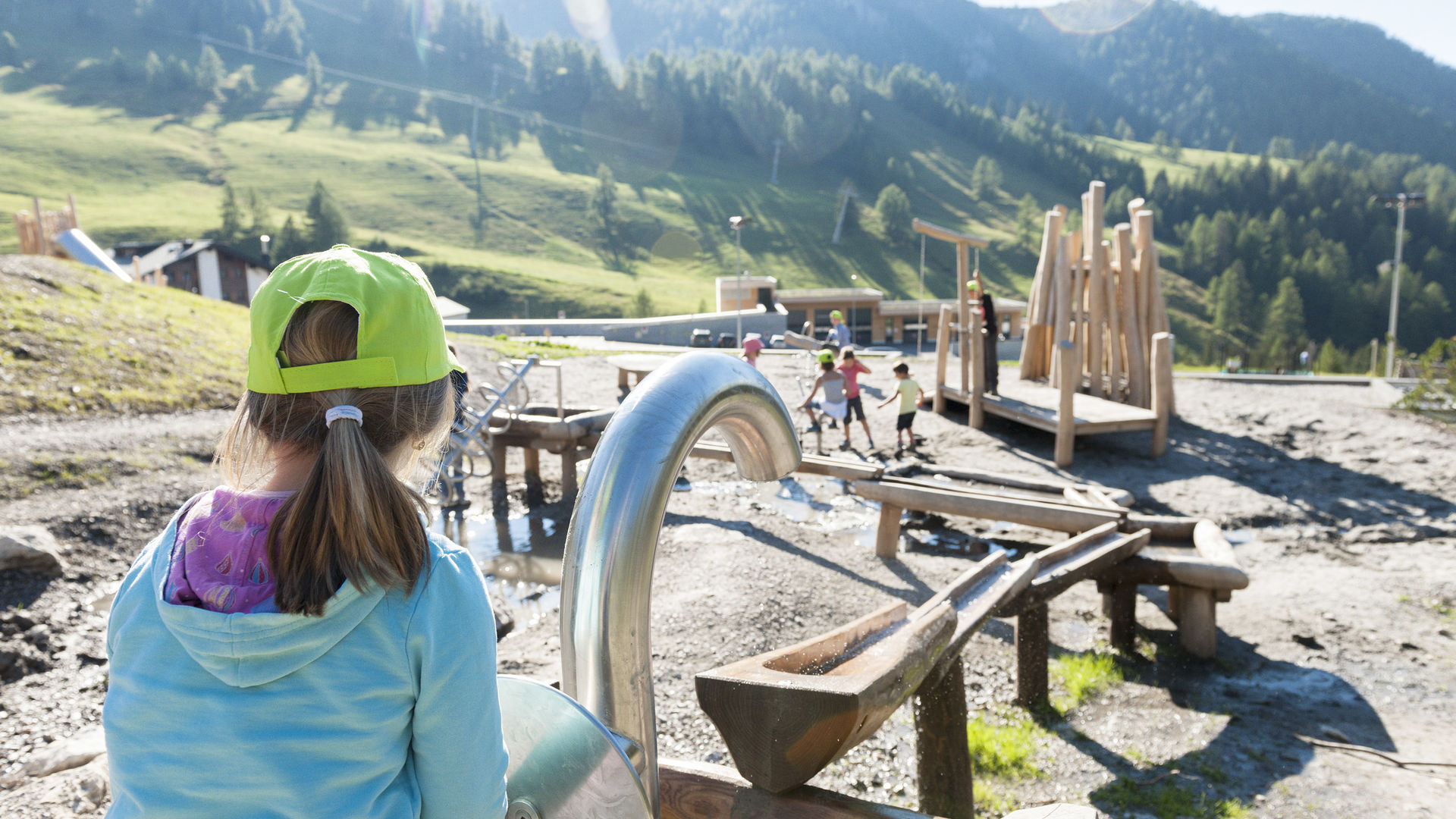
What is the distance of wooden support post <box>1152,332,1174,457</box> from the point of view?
1107 cm

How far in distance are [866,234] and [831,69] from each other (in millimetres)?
67875

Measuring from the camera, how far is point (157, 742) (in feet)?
3.56

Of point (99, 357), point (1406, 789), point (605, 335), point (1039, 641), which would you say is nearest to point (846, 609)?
point (1039, 641)

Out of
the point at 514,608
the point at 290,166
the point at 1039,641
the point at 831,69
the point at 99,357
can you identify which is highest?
the point at 831,69

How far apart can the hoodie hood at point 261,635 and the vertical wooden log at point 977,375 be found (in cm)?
1209

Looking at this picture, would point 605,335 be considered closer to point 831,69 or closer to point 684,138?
point 684,138

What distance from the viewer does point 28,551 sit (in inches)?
265

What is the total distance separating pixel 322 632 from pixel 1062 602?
6729 millimetres

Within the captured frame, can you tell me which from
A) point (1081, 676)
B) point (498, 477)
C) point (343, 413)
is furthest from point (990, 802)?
point (498, 477)

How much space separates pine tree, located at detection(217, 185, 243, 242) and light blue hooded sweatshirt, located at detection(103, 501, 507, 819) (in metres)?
82.2

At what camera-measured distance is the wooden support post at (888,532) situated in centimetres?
739

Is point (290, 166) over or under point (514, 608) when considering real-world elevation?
over

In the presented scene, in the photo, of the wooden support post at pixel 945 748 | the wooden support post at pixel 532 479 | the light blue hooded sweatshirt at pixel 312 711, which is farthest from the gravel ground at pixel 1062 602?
the light blue hooded sweatshirt at pixel 312 711

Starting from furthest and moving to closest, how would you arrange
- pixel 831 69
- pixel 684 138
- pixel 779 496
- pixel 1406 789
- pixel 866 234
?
pixel 831 69, pixel 684 138, pixel 866 234, pixel 779 496, pixel 1406 789
